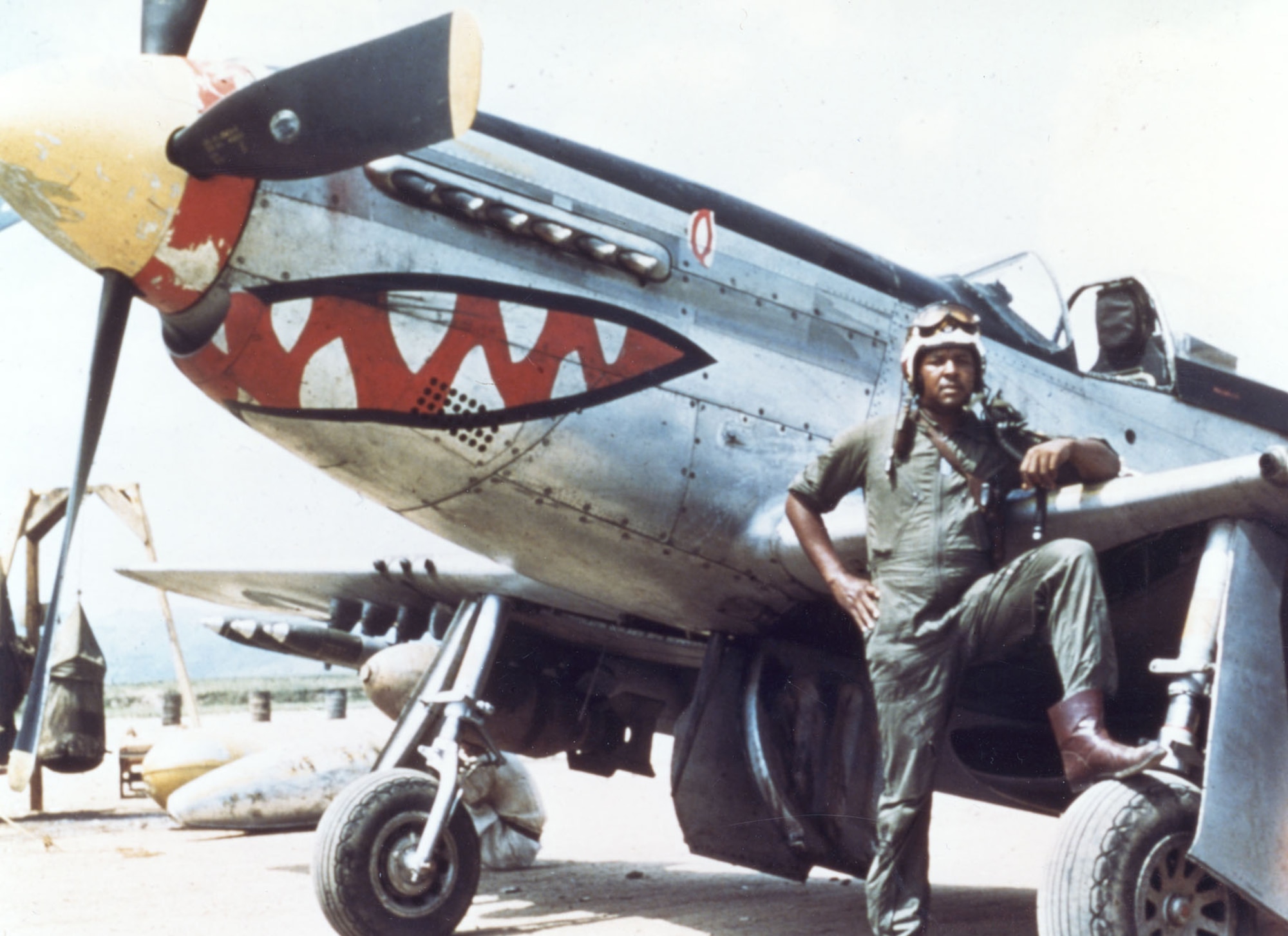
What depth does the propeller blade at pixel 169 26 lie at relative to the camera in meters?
3.81

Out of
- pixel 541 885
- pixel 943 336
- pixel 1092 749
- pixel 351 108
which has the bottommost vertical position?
pixel 541 885

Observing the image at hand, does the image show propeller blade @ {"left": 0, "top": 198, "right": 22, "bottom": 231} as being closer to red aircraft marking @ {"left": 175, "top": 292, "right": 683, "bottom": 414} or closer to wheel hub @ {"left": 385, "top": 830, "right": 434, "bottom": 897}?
red aircraft marking @ {"left": 175, "top": 292, "right": 683, "bottom": 414}

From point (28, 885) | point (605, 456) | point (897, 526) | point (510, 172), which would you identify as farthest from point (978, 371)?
point (28, 885)

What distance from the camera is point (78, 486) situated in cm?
405

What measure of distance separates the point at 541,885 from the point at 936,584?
3.75 metres

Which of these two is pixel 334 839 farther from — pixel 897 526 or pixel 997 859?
pixel 997 859

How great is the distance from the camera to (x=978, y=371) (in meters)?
3.56

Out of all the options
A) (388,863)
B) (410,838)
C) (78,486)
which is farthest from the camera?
(410,838)

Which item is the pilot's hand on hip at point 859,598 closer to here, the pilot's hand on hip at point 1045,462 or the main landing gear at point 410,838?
the pilot's hand on hip at point 1045,462

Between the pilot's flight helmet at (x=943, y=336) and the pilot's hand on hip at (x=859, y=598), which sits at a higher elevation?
the pilot's flight helmet at (x=943, y=336)

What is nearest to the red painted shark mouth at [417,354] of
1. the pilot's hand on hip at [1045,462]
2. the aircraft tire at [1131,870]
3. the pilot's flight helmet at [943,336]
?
the pilot's flight helmet at [943,336]

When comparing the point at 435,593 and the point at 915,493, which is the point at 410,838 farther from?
the point at 915,493

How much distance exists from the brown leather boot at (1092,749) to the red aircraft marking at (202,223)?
2804 millimetres

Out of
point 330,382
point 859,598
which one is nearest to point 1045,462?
point 859,598
